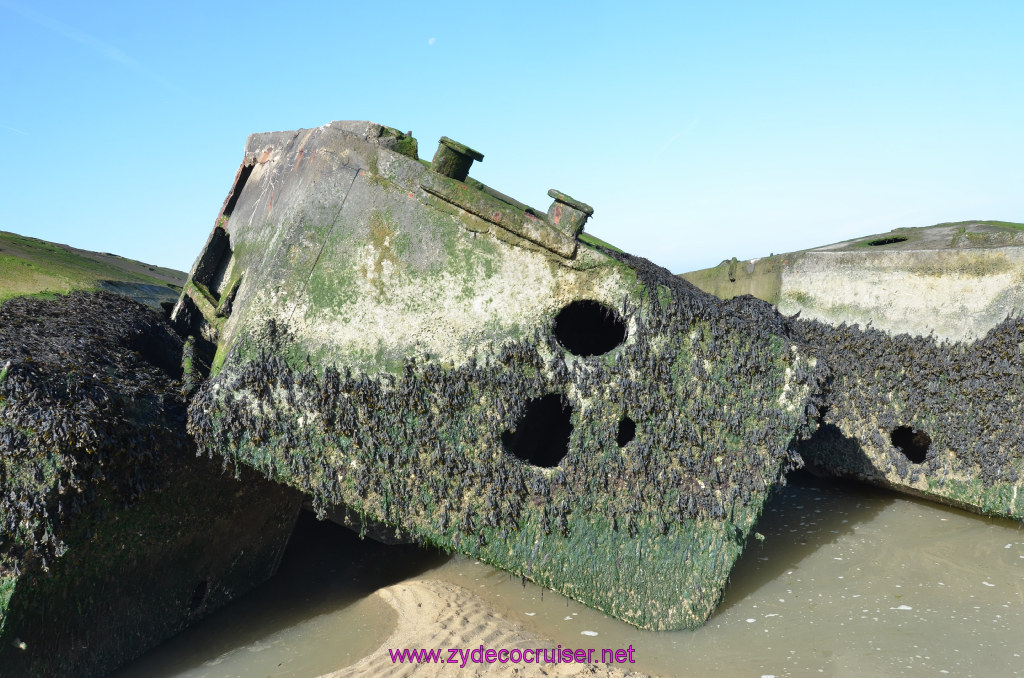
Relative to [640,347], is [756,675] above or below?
below

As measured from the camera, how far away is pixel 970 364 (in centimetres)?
576

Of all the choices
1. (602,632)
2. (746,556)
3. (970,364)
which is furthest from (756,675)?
(970,364)

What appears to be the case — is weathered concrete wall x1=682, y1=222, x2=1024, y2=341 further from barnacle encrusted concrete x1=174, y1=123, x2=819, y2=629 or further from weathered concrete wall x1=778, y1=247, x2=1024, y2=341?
barnacle encrusted concrete x1=174, y1=123, x2=819, y2=629

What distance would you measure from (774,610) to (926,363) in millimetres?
2734

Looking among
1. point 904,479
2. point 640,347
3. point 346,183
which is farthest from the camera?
point 904,479

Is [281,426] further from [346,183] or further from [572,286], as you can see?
[572,286]

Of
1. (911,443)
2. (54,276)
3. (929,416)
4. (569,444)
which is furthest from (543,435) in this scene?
(54,276)

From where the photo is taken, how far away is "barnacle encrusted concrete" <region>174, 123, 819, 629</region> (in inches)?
164

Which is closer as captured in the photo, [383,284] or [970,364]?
[383,284]

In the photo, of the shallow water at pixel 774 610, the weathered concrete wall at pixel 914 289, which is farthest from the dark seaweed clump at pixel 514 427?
the weathered concrete wall at pixel 914 289

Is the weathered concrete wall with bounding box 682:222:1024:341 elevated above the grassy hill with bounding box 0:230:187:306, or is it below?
above

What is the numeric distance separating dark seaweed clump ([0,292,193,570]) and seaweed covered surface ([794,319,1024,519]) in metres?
4.60

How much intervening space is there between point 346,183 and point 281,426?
64.5 inches

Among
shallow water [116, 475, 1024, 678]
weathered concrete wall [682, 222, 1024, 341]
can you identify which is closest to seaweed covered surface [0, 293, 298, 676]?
shallow water [116, 475, 1024, 678]
